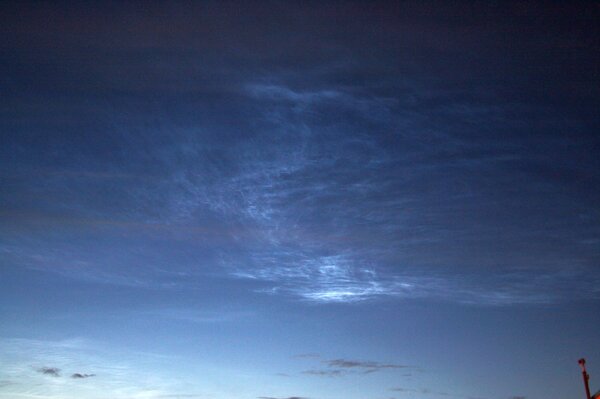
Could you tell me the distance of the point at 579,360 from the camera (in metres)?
32.4

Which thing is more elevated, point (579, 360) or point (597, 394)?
point (579, 360)

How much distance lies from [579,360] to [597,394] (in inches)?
262

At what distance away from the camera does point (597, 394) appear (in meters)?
35.2

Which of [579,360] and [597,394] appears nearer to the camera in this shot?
[579,360]
